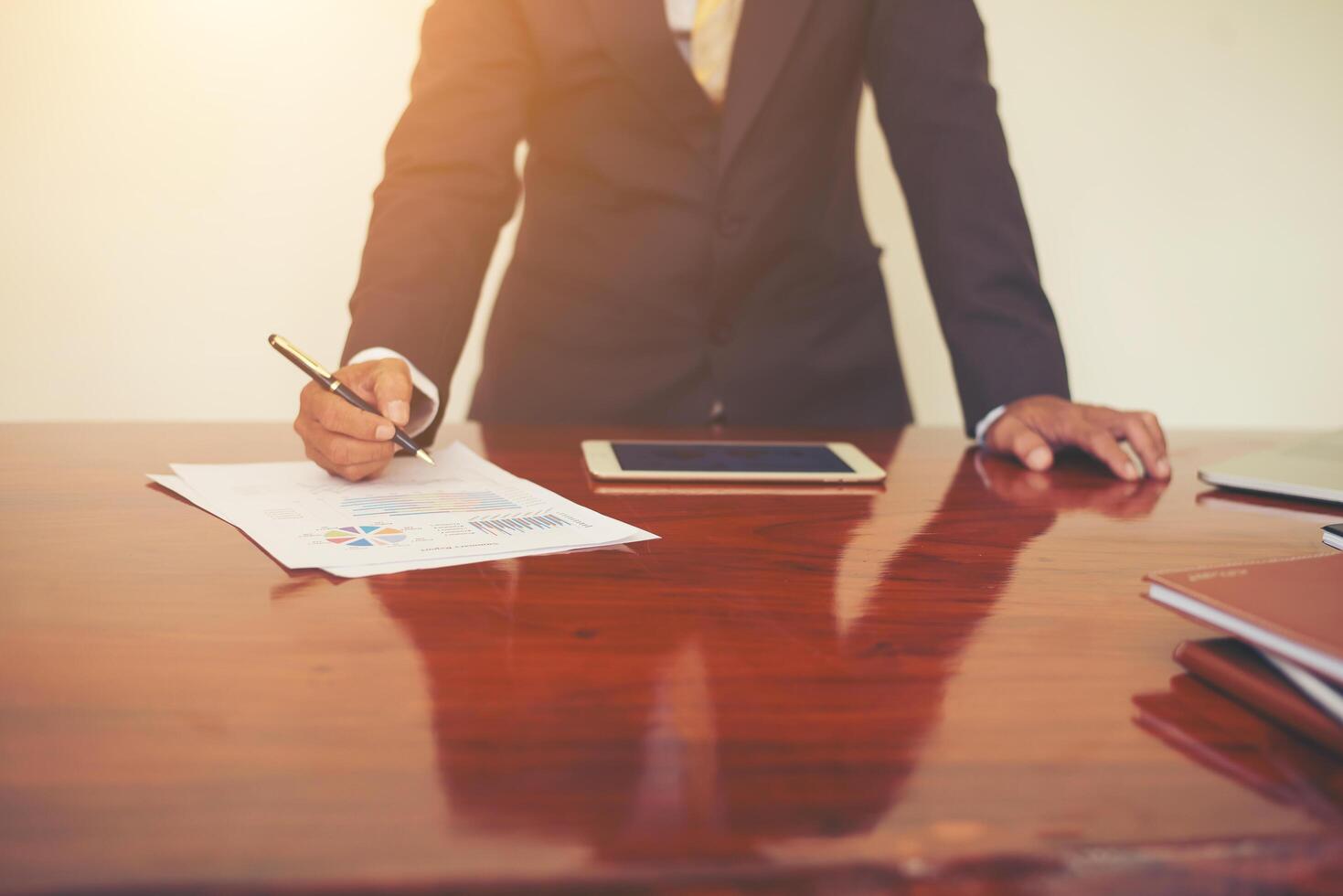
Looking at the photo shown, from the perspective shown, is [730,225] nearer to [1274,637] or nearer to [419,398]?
[419,398]

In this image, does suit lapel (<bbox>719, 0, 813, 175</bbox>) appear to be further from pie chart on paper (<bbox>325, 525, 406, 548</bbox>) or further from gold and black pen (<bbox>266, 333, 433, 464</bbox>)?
pie chart on paper (<bbox>325, 525, 406, 548</bbox>)

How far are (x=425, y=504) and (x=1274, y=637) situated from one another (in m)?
0.63

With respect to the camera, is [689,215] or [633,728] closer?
[633,728]

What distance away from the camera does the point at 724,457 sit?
1.11m

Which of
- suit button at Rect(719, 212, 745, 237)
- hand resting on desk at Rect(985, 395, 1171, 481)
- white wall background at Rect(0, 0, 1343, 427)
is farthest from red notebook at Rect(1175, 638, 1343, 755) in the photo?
white wall background at Rect(0, 0, 1343, 427)

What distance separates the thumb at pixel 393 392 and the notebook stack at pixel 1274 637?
0.68 meters

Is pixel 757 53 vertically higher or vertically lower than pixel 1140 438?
Answer: higher

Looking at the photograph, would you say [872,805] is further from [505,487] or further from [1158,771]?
[505,487]

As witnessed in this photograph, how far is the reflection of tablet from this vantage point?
103 centimetres

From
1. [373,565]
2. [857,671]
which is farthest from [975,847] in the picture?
[373,565]

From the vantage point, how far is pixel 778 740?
45 cm

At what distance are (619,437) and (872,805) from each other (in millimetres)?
913

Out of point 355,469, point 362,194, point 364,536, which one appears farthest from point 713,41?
point 362,194

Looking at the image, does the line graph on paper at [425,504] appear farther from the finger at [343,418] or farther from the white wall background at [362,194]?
the white wall background at [362,194]
